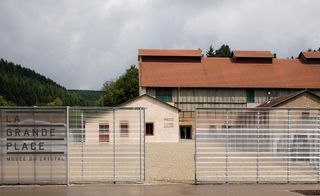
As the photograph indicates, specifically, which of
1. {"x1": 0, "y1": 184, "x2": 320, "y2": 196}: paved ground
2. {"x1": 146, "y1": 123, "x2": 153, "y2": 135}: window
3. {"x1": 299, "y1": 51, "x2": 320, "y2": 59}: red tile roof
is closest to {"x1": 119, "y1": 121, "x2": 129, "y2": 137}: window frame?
{"x1": 0, "y1": 184, "x2": 320, "y2": 196}: paved ground

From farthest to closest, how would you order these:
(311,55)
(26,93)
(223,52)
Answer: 1. (26,93)
2. (223,52)
3. (311,55)

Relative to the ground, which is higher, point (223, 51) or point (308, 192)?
point (223, 51)

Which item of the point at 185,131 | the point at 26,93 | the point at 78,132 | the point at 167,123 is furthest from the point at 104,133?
the point at 26,93

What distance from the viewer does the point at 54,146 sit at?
52.4 ft

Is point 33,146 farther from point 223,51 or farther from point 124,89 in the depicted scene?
point 223,51

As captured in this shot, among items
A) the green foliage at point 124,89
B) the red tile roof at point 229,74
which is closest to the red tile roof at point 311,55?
the red tile roof at point 229,74

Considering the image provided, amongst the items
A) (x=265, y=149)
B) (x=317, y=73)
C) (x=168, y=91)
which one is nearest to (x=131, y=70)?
(x=168, y=91)

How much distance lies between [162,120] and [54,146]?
37.9m

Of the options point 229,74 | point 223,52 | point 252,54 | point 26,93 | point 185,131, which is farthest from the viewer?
point 26,93

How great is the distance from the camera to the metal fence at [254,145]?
652 inches

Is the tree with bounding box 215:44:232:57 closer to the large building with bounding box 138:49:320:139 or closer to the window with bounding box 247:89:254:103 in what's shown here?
the large building with bounding box 138:49:320:139

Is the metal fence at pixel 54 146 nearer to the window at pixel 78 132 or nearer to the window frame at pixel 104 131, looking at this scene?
the window at pixel 78 132

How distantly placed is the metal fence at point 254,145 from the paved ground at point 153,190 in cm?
73

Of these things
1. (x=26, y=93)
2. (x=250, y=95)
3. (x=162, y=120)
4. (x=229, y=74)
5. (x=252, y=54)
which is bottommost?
(x=162, y=120)
